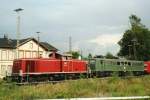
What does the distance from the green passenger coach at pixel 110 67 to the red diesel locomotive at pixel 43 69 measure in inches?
217

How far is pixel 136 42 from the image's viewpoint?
4136 inches

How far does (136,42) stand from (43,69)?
64876mm

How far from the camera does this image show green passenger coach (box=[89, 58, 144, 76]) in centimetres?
5316

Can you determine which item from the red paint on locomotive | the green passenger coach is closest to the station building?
the green passenger coach

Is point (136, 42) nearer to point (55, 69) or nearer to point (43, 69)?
point (55, 69)

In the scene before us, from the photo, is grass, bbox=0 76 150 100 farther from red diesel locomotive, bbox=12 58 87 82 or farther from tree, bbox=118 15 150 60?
tree, bbox=118 15 150 60

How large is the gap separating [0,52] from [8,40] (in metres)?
3.67

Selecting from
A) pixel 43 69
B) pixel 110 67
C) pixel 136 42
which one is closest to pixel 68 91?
pixel 43 69

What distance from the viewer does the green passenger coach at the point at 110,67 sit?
53.2m

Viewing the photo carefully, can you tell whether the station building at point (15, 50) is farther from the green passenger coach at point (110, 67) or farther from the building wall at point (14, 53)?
the green passenger coach at point (110, 67)

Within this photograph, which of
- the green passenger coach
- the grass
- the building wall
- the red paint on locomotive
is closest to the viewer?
the grass

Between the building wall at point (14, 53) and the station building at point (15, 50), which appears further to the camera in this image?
the station building at point (15, 50)

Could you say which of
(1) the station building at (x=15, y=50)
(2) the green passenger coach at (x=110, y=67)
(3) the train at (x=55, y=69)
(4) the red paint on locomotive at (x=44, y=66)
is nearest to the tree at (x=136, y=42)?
(1) the station building at (x=15, y=50)

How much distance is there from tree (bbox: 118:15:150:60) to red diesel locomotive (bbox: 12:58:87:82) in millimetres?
55395
